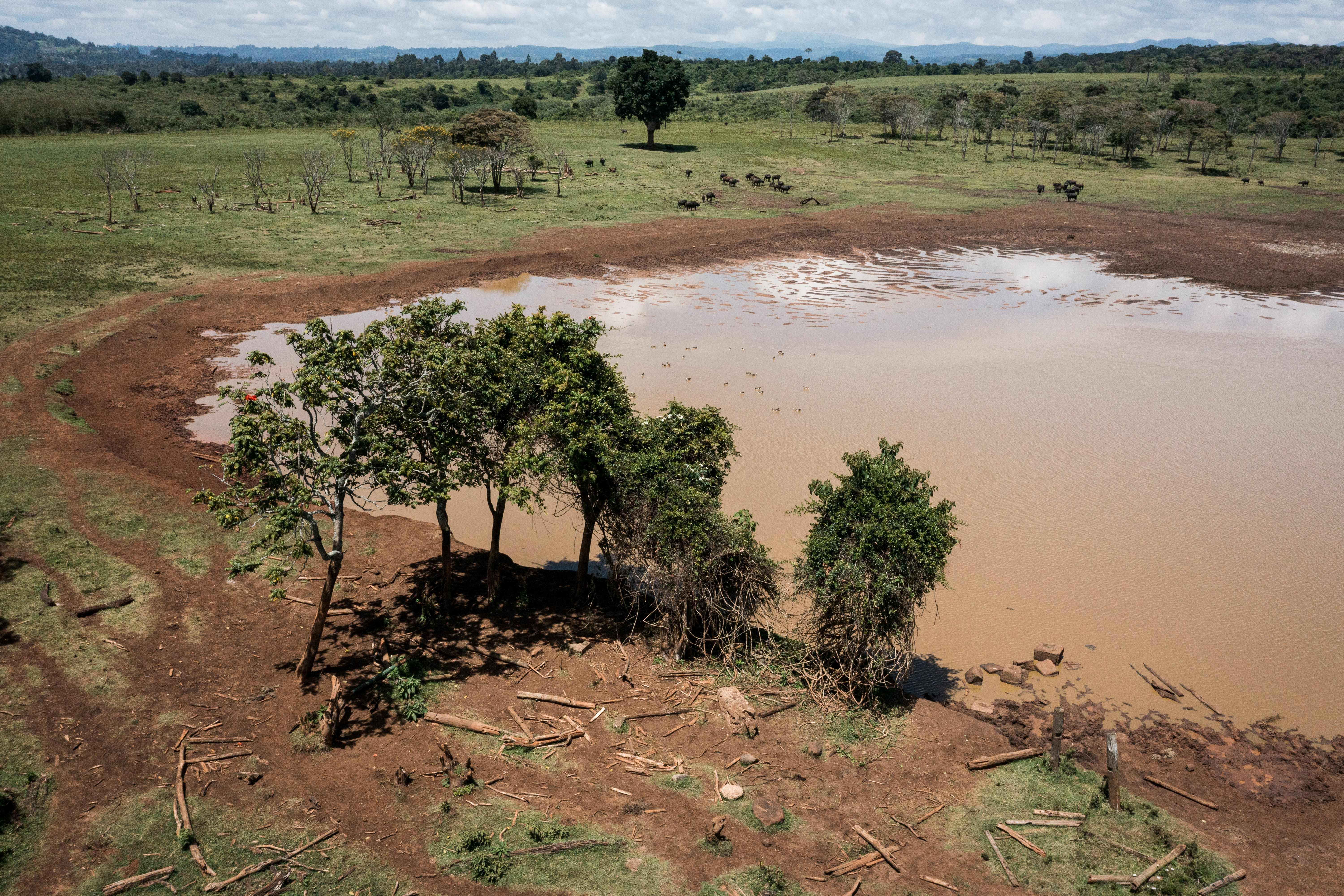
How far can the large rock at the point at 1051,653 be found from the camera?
14391mm

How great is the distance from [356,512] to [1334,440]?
24.9 metres

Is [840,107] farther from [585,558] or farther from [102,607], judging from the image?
[102,607]

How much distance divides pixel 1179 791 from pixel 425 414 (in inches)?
473

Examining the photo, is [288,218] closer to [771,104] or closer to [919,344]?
[919,344]

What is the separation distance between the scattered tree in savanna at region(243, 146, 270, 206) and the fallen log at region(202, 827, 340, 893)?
41391 mm

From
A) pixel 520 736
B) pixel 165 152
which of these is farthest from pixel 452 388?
pixel 165 152

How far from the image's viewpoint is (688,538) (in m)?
12.7

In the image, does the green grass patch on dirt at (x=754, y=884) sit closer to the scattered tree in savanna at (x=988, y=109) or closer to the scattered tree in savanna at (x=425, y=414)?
the scattered tree in savanna at (x=425, y=414)

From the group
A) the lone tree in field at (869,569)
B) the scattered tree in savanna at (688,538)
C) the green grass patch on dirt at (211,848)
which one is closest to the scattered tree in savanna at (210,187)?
the scattered tree in savanna at (688,538)

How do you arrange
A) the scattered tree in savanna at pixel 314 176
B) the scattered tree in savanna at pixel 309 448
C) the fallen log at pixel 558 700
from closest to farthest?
the scattered tree in savanna at pixel 309 448 < the fallen log at pixel 558 700 < the scattered tree in savanna at pixel 314 176

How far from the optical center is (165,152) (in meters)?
57.4

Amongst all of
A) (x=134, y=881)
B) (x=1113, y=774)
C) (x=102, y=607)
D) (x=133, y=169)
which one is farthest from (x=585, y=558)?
(x=133, y=169)

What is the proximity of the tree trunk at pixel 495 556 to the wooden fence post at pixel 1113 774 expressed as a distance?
31.7 feet

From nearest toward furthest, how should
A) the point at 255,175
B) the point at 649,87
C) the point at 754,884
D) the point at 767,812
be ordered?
1. the point at 754,884
2. the point at 767,812
3. the point at 255,175
4. the point at 649,87
